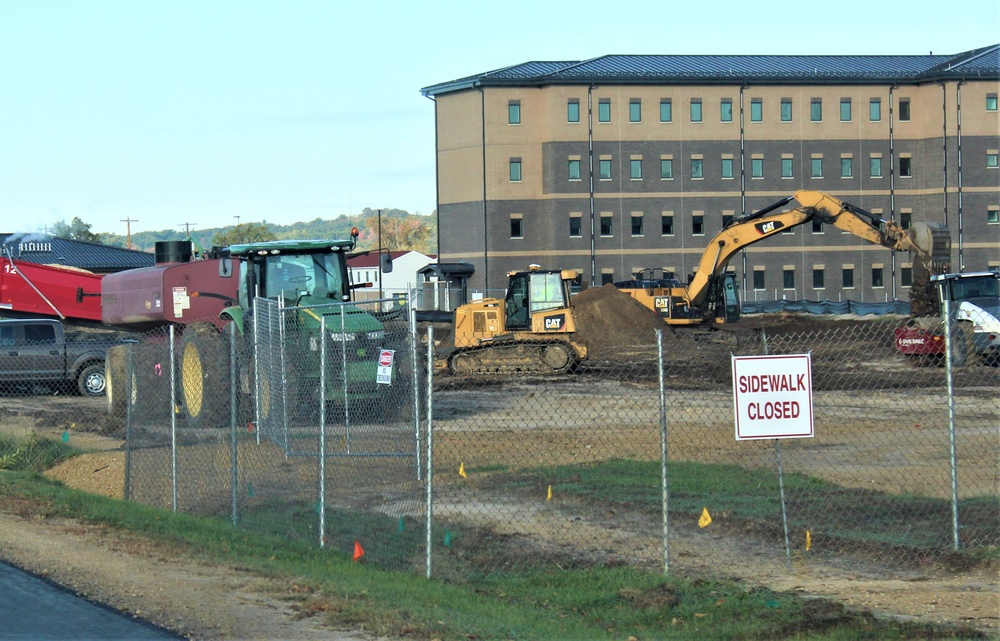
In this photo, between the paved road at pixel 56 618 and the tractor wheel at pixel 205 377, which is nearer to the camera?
the paved road at pixel 56 618

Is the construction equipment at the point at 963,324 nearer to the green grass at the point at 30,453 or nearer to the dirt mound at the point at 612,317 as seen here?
the dirt mound at the point at 612,317

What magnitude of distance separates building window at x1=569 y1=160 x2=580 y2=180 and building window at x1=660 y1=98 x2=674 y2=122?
5983 millimetres

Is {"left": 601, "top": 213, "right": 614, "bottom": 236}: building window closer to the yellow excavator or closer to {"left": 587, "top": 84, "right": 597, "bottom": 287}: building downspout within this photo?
{"left": 587, "top": 84, "right": 597, "bottom": 287}: building downspout

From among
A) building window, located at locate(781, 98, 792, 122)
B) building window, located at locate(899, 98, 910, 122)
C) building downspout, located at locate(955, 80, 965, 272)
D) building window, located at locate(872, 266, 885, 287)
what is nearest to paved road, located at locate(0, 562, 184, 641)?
building window, located at locate(781, 98, 792, 122)

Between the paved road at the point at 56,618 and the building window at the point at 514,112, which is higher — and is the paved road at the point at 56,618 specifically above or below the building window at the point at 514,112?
below

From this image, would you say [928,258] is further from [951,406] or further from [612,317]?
[951,406]

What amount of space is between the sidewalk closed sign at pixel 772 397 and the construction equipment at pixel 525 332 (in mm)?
22110

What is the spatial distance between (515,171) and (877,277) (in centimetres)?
2387

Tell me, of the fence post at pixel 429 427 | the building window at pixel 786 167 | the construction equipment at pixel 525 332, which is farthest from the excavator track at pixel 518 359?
the building window at pixel 786 167

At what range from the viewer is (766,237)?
1535 inches

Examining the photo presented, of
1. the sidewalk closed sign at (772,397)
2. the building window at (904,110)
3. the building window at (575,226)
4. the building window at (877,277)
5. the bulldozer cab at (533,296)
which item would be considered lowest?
the sidewalk closed sign at (772,397)

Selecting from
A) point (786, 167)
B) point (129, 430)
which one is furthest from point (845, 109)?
point (129, 430)

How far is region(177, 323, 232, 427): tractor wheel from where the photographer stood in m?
15.9

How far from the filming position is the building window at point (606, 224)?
71938mm
